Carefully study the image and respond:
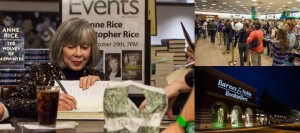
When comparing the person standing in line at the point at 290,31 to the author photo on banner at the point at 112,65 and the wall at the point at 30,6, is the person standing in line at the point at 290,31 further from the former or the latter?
the wall at the point at 30,6

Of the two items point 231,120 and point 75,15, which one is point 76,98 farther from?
point 231,120

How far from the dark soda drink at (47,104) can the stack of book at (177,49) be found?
1.81 metres

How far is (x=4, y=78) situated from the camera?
442 cm

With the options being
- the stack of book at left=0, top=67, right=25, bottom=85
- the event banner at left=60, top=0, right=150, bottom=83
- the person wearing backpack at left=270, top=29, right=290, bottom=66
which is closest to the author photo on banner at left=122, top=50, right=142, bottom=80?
the event banner at left=60, top=0, right=150, bottom=83

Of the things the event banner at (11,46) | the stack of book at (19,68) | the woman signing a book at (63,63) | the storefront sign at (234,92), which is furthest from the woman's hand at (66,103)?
the stack of book at (19,68)

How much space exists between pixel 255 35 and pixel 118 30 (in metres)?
0.81

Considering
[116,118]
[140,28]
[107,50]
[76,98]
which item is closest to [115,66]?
[107,50]

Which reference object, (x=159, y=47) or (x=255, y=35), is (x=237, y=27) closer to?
(x=255, y=35)

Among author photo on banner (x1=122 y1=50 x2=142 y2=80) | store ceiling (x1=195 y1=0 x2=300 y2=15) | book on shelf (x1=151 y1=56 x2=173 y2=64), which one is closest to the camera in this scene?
store ceiling (x1=195 y1=0 x2=300 y2=15)

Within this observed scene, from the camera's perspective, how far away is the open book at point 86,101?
1641 mm

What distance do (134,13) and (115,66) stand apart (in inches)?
13.8

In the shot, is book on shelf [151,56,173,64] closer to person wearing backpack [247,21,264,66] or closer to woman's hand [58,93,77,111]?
person wearing backpack [247,21,264,66]

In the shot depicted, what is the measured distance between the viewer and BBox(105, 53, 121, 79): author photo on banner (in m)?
2.69

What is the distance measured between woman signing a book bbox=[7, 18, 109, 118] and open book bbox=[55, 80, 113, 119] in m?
0.15
